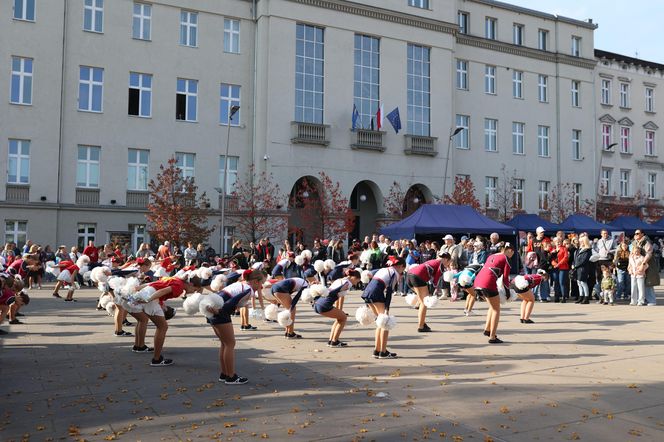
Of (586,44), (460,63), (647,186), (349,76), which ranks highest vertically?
(586,44)

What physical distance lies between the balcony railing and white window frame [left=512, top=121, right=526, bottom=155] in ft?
110

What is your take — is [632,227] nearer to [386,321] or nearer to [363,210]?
[363,210]

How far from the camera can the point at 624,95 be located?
54.9 meters

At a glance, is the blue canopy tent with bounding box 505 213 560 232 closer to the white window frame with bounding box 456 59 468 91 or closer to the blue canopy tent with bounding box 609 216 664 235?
the blue canopy tent with bounding box 609 216 664 235

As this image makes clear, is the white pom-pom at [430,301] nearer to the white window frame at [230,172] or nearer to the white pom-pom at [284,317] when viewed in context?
the white pom-pom at [284,317]

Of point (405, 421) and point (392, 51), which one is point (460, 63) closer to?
point (392, 51)

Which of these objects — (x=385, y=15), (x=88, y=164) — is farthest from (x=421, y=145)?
(x=88, y=164)

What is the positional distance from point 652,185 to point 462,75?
23.2 metres

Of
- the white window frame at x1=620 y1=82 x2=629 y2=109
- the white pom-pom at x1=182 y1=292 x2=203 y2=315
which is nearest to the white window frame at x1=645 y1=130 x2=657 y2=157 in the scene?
the white window frame at x1=620 y1=82 x2=629 y2=109

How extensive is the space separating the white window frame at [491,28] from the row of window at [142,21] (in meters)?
19.9

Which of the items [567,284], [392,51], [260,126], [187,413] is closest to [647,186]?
[392,51]

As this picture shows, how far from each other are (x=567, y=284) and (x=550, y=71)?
33.8 metres

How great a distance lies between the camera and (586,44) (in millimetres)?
51500

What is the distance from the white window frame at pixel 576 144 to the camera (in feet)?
166
